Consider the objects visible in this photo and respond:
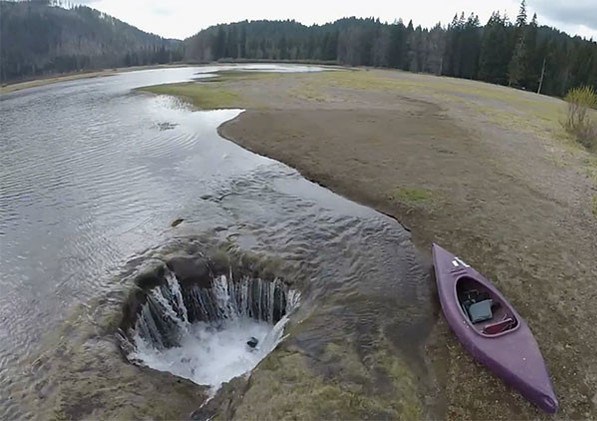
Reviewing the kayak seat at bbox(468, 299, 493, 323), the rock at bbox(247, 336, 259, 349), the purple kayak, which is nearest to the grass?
the purple kayak

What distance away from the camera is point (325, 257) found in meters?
14.3

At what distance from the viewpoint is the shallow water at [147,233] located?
36.4ft

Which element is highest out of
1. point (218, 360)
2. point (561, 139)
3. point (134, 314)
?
point (561, 139)

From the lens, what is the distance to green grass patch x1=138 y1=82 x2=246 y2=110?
1484 inches

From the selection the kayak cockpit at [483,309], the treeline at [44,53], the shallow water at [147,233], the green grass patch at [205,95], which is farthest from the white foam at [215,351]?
the treeline at [44,53]

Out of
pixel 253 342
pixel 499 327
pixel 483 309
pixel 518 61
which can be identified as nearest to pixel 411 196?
pixel 483 309

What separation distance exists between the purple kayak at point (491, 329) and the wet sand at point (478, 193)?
11.9 inches

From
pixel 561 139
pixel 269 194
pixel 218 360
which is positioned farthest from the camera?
pixel 561 139

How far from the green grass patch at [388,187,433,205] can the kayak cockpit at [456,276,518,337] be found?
5868 mm

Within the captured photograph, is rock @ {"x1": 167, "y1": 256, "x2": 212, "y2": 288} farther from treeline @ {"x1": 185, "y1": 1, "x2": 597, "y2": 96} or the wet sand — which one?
treeline @ {"x1": 185, "y1": 1, "x2": 597, "y2": 96}

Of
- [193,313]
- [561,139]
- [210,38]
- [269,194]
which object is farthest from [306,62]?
[193,313]

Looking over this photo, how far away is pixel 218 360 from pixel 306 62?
359 feet

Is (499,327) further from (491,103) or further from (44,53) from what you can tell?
(44,53)

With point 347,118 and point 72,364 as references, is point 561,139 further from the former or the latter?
point 72,364
